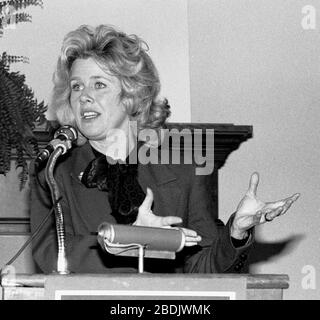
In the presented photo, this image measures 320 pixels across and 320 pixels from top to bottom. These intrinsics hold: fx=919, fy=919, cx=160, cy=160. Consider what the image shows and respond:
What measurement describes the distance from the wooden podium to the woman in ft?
1.84

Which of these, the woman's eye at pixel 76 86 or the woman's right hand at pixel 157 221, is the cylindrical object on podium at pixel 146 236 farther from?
the woman's eye at pixel 76 86

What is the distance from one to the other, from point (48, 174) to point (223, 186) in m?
1.94

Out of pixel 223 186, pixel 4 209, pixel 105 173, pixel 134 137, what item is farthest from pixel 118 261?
pixel 223 186

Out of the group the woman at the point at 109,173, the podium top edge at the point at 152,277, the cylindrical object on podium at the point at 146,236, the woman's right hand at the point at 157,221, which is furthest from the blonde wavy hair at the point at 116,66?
the podium top edge at the point at 152,277

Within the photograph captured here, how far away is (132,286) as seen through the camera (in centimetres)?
210

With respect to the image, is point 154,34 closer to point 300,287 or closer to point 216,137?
point 216,137

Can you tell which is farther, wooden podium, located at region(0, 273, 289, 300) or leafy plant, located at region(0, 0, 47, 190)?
leafy plant, located at region(0, 0, 47, 190)

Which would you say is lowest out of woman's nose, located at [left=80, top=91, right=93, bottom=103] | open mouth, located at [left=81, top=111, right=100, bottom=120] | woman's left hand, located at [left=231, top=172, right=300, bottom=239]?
woman's left hand, located at [left=231, top=172, right=300, bottom=239]

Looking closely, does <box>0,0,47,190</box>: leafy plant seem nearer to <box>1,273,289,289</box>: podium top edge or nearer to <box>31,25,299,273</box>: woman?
<box>31,25,299,273</box>: woman

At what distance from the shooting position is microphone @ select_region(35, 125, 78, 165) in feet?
8.23

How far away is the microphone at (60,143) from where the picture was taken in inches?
98.8

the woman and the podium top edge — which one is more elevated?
the woman

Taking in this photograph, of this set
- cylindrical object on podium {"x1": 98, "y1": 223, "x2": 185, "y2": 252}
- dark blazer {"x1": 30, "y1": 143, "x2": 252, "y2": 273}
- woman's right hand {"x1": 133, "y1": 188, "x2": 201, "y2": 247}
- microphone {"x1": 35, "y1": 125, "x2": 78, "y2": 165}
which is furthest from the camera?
dark blazer {"x1": 30, "y1": 143, "x2": 252, "y2": 273}

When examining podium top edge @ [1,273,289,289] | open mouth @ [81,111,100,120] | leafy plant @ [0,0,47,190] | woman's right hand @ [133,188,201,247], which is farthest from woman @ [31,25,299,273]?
podium top edge @ [1,273,289,289]
